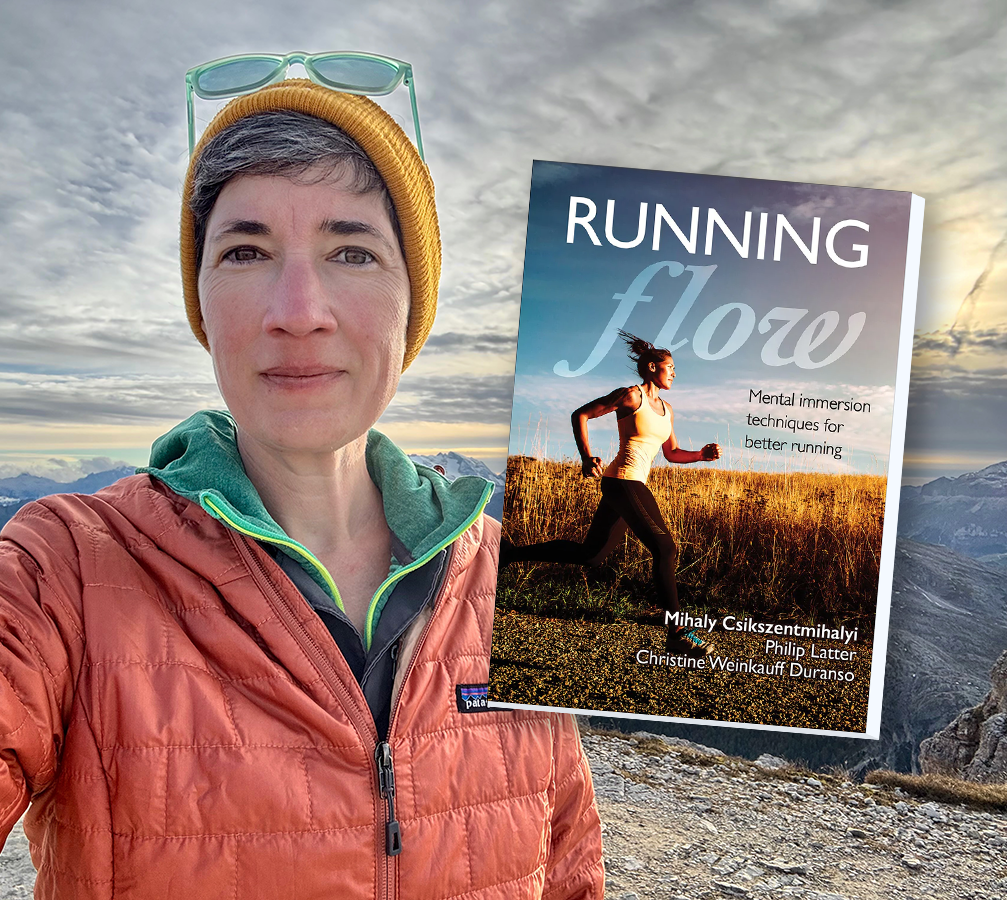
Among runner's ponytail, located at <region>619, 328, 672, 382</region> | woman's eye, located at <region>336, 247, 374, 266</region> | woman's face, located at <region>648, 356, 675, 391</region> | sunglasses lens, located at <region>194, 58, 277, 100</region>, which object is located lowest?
woman's face, located at <region>648, 356, 675, 391</region>

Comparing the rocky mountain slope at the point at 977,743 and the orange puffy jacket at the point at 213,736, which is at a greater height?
the orange puffy jacket at the point at 213,736

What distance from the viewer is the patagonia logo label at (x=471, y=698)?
1205 mm

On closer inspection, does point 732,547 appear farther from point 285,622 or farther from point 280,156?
point 280,156

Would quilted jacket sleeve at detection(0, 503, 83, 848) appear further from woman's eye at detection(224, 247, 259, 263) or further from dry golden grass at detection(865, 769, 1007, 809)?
dry golden grass at detection(865, 769, 1007, 809)

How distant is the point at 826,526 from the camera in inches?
45.1

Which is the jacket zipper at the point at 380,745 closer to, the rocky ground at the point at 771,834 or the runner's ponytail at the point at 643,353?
the runner's ponytail at the point at 643,353

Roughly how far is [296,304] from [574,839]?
97 cm

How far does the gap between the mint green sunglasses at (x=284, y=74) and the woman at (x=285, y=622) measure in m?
0.06

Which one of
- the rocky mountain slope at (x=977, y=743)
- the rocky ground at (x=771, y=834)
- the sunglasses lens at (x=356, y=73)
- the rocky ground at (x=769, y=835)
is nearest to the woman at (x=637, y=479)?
the sunglasses lens at (x=356, y=73)

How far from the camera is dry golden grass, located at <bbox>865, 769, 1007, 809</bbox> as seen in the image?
26.9 feet

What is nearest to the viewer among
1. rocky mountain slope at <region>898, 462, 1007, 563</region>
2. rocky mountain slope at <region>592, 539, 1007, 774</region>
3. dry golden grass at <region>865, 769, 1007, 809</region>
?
dry golden grass at <region>865, 769, 1007, 809</region>

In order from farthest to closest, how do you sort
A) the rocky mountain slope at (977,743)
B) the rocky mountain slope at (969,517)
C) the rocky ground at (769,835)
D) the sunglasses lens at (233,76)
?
1. the rocky mountain slope at (969,517)
2. the rocky mountain slope at (977,743)
3. the rocky ground at (769,835)
4. the sunglasses lens at (233,76)

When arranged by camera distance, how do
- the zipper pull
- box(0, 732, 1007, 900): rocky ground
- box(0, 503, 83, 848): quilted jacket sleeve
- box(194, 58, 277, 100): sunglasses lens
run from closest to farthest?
box(0, 503, 83, 848): quilted jacket sleeve, the zipper pull, box(194, 58, 277, 100): sunglasses lens, box(0, 732, 1007, 900): rocky ground

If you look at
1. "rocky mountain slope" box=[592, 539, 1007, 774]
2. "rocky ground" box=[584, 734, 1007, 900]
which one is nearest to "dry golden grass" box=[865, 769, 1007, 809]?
"rocky ground" box=[584, 734, 1007, 900]
